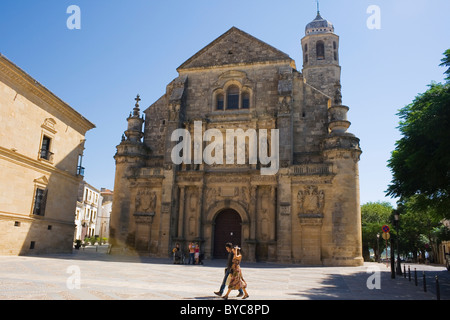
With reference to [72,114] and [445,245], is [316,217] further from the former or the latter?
[445,245]

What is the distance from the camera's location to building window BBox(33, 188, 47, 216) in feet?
77.5

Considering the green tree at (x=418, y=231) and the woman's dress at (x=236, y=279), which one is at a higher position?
the green tree at (x=418, y=231)

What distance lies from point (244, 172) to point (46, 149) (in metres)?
13.7

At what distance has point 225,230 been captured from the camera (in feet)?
83.3

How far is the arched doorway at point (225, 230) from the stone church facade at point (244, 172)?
0.23ft

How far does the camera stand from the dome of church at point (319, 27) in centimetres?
4216

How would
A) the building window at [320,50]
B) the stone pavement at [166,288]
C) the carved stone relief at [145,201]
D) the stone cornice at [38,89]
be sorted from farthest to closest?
1. the building window at [320,50]
2. the carved stone relief at [145,201]
3. the stone cornice at [38,89]
4. the stone pavement at [166,288]

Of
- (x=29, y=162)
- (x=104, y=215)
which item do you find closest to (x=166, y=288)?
(x=29, y=162)

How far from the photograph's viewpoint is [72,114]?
91.0ft

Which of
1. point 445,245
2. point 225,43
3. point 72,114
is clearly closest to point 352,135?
point 225,43

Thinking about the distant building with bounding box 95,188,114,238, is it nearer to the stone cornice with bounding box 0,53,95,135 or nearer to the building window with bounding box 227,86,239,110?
the stone cornice with bounding box 0,53,95,135

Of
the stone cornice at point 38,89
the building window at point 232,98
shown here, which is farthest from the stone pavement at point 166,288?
the building window at point 232,98

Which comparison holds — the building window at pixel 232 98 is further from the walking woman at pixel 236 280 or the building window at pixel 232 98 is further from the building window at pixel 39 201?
the walking woman at pixel 236 280
